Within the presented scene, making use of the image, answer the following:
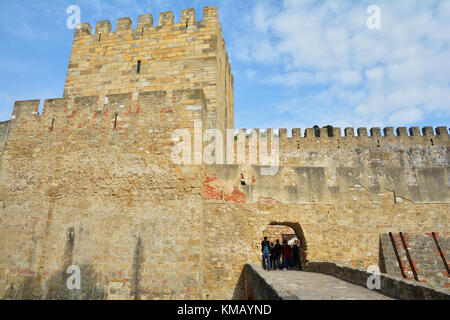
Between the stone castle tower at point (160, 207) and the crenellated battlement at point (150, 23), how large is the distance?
212 centimetres

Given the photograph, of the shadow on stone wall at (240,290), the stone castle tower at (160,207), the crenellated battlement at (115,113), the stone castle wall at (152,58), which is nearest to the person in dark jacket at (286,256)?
the stone castle tower at (160,207)

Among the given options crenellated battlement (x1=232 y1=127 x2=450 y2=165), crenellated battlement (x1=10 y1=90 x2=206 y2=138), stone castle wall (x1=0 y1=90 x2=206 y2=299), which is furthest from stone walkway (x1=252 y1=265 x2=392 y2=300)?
crenellated battlement (x1=232 y1=127 x2=450 y2=165)

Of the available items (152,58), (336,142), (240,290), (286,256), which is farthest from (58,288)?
(336,142)

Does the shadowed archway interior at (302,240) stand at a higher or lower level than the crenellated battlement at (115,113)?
lower

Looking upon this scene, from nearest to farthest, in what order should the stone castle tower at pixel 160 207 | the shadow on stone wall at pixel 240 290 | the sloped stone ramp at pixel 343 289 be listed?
the sloped stone ramp at pixel 343 289 → the stone castle tower at pixel 160 207 → the shadow on stone wall at pixel 240 290

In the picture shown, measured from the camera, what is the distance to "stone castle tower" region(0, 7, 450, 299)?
23.3 feet

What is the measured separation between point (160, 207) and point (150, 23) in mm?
7319

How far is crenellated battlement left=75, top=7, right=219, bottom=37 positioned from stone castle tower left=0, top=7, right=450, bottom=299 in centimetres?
212

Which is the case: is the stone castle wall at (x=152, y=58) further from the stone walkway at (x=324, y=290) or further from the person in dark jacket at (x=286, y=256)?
the stone walkway at (x=324, y=290)

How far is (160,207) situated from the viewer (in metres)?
7.30

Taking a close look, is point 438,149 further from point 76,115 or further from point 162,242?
point 76,115

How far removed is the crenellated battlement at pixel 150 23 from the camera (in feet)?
33.9

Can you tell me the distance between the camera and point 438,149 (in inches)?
734
